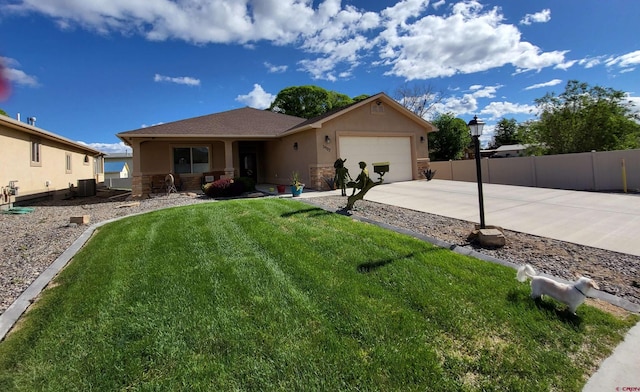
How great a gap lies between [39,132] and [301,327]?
17.3 meters

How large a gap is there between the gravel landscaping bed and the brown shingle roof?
661cm

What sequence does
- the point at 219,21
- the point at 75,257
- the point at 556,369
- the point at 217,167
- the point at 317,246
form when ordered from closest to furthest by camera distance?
the point at 556,369
the point at 317,246
the point at 75,257
the point at 219,21
the point at 217,167

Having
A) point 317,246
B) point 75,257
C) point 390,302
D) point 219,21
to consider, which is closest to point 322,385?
point 390,302

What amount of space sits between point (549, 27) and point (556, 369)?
1520 centimetres

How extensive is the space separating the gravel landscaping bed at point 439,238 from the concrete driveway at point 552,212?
479mm

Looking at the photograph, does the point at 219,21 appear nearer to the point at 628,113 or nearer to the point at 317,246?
the point at 317,246

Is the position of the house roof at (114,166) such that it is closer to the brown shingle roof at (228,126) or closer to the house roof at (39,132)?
the house roof at (39,132)

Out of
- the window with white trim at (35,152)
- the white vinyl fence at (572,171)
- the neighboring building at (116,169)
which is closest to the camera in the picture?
the white vinyl fence at (572,171)

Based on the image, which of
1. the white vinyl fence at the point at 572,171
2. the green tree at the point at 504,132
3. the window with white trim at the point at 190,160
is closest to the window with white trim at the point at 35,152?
the window with white trim at the point at 190,160

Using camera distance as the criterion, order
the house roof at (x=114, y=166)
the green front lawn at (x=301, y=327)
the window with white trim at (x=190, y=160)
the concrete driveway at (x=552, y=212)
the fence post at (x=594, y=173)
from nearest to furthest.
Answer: the green front lawn at (x=301, y=327) → the concrete driveway at (x=552, y=212) → the fence post at (x=594, y=173) → the window with white trim at (x=190, y=160) → the house roof at (x=114, y=166)

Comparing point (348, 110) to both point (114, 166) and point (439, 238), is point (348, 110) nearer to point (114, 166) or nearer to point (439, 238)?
point (439, 238)

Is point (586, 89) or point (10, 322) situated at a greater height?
point (586, 89)

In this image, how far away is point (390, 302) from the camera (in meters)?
3.10

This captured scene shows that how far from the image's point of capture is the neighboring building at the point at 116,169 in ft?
129
